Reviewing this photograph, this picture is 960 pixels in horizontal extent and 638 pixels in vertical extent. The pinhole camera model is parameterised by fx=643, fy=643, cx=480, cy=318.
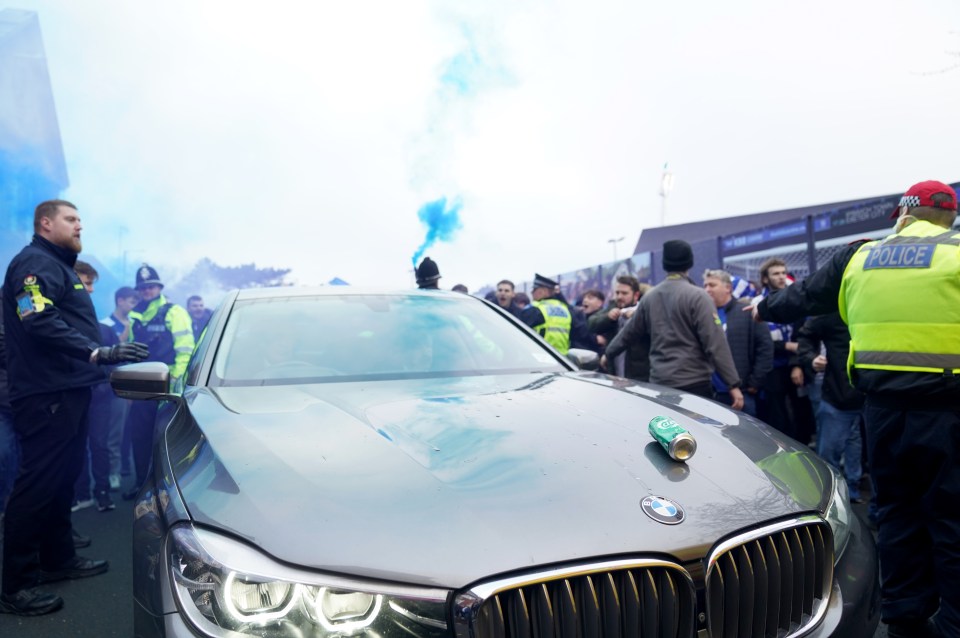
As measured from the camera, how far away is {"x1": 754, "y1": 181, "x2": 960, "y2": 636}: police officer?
242 cm

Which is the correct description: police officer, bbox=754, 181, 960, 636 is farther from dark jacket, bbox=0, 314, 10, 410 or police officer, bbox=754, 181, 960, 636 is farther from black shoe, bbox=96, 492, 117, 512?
black shoe, bbox=96, 492, 117, 512

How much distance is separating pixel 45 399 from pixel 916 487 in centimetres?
416

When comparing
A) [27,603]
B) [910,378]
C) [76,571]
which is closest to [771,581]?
[910,378]

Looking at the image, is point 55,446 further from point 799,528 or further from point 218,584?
point 799,528

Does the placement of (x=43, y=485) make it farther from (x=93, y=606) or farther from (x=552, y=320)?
(x=552, y=320)

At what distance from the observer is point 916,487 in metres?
2.59

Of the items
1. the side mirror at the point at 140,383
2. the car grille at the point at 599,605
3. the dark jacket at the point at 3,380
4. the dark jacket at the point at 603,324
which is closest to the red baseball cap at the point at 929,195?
the car grille at the point at 599,605

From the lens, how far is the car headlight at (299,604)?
116 cm

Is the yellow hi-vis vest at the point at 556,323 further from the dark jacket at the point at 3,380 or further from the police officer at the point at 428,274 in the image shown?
the dark jacket at the point at 3,380

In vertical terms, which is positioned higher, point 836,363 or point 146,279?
point 146,279

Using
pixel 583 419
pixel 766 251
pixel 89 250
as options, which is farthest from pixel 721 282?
pixel 89 250

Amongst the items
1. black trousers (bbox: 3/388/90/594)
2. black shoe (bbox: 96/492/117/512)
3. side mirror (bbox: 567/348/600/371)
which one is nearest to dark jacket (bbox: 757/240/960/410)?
side mirror (bbox: 567/348/600/371)

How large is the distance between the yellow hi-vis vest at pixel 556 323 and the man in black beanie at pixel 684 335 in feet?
7.99

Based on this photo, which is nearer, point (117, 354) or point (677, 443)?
point (677, 443)
